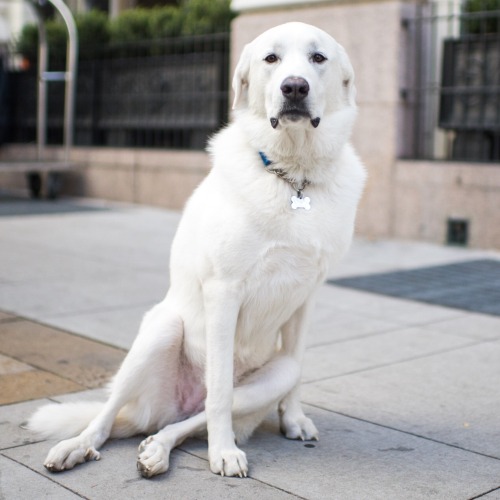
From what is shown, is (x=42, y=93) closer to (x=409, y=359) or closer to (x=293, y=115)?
(x=409, y=359)

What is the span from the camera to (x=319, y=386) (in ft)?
15.0

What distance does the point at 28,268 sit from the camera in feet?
25.1

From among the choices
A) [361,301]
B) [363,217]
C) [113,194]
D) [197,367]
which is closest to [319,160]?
[197,367]

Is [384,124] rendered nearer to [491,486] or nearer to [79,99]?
[79,99]

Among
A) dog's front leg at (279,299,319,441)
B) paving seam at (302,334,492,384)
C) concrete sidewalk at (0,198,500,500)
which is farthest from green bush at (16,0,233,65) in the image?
dog's front leg at (279,299,319,441)

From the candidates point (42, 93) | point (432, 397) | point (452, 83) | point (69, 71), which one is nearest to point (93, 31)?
point (42, 93)

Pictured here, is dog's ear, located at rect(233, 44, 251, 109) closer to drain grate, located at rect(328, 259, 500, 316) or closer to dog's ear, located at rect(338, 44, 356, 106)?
dog's ear, located at rect(338, 44, 356, 106)

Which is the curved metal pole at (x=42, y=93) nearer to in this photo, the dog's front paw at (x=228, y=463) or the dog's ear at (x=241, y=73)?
the dog's ear at (x=241, y=73)

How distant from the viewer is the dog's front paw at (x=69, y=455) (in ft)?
10.8

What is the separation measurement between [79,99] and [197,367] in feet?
34.7

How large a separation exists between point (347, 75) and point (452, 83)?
6208mm

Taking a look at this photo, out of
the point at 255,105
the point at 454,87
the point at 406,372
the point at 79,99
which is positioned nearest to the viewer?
the point at 255,105

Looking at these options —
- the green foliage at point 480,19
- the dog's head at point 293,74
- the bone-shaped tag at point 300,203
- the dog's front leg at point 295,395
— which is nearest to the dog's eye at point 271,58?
the dog's head at point 293,74

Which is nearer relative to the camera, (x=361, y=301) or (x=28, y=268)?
(x=361, y=301)
